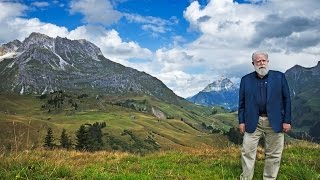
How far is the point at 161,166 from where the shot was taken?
1558cm

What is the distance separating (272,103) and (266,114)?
403 millimetres

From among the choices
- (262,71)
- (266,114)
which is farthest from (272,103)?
(262,71)

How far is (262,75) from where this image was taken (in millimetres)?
11914

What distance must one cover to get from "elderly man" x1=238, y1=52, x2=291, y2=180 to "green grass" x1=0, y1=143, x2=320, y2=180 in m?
0.77

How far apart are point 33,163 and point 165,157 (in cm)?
814

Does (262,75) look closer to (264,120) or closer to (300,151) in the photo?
(264,120)

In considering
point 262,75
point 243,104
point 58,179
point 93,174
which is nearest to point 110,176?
→ point 93,174

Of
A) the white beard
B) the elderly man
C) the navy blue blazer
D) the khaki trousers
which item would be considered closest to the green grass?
the khaki trousers

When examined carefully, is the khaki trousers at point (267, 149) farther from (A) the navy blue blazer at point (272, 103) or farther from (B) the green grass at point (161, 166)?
(B) the green grass at point (161, 166)

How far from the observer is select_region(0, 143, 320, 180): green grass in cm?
1138

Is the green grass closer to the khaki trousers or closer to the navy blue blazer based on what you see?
the khaki trousers

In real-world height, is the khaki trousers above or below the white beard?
below

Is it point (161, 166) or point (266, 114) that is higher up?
point (266, 114)

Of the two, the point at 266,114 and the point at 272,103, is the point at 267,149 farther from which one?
the point at 272,103
